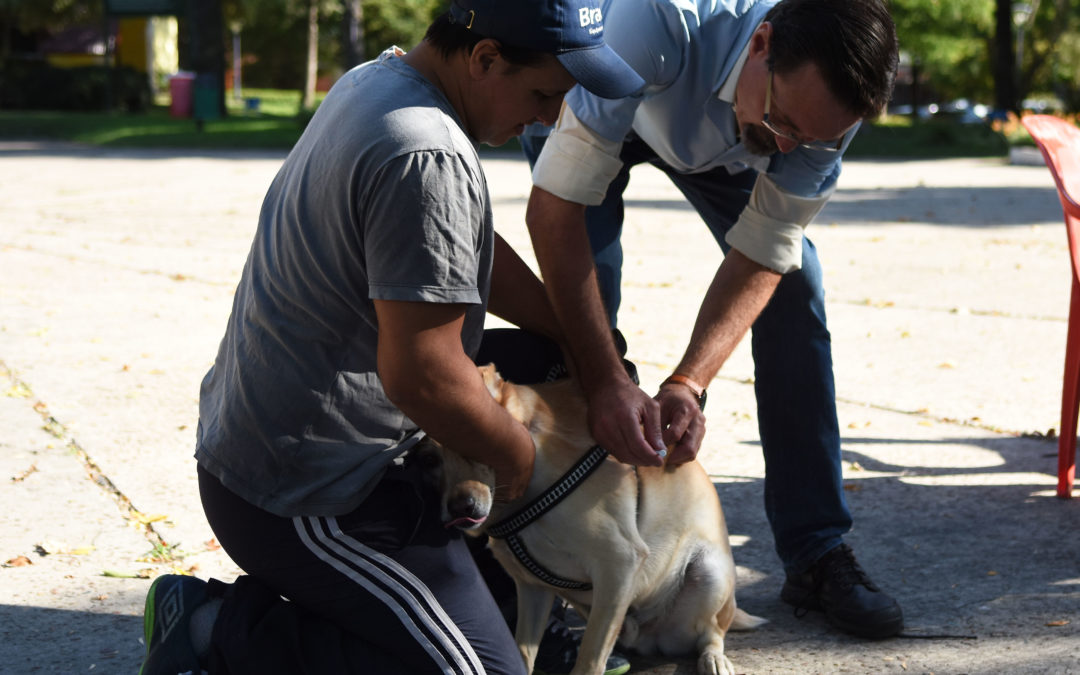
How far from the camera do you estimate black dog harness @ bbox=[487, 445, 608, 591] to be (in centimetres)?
256

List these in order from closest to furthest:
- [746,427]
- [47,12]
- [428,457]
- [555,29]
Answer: [555,29], [428,457], [746,427], [47,12]

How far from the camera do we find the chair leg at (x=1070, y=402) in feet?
12.9

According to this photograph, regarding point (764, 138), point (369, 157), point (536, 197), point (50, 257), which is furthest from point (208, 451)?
point (50, 257)

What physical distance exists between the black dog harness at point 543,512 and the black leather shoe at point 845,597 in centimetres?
87

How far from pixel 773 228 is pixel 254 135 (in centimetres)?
1930

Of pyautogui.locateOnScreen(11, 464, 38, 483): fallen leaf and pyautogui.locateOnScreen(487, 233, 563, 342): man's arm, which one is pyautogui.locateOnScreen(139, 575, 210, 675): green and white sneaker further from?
pyautogui.locateOnScreen(11, 464, 38, 483): fallen leaf

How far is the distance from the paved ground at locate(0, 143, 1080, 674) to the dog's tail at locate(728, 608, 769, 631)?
0.05 metres

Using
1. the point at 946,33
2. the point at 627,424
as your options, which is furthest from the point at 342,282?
the point at 946,33

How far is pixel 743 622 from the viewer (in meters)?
3.14

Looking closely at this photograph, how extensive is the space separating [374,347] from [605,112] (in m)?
1.12

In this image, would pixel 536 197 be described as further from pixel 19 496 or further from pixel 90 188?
pixel 90 188

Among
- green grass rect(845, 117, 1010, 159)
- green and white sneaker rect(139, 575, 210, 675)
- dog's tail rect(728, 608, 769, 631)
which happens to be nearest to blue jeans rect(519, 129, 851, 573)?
dog's tail rect(728, 608, 769, 631)

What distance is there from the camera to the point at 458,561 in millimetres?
2494

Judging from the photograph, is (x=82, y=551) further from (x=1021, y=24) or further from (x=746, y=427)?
(x=1021, y=24)
